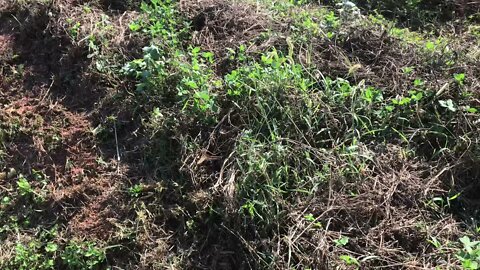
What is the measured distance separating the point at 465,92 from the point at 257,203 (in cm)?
150

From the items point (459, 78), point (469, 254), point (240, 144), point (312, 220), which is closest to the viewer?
point (469, 254)

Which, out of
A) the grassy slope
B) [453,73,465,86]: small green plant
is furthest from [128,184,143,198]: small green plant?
[453,73,465,86]: small green plant

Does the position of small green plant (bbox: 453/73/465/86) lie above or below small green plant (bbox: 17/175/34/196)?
above

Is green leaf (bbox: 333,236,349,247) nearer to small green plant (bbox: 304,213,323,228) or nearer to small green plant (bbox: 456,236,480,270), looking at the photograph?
small green plant (bbox: 304,213,323,228)

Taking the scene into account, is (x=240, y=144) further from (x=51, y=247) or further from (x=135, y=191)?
(x=51, y=247)

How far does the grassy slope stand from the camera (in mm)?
2729

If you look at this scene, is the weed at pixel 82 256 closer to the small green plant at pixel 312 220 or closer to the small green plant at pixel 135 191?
the small green plant at pixel 135 191

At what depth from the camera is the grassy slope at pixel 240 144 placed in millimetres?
2729

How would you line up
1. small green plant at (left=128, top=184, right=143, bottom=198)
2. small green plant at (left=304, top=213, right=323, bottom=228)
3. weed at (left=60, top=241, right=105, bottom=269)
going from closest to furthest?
small green plant at (left=304, top=213, right=323, bottom=228)
weed at (left=60, top=241, right=105, bottom=269)
small green plant at (left=128, top=184, right=143, bottom=198)

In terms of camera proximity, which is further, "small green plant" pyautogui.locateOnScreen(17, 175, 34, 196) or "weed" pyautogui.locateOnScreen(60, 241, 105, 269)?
"small green plant" pyautogui.locateOnScreen(17, 175, 34, 196)

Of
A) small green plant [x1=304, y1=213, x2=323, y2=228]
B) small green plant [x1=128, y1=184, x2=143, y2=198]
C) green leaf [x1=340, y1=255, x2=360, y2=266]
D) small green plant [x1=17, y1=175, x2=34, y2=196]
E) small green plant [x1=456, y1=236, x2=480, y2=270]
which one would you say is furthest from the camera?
small green plant [x1=17, y1=175, x2=34, y2=196]

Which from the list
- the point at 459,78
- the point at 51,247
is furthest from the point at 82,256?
the point at 459,78

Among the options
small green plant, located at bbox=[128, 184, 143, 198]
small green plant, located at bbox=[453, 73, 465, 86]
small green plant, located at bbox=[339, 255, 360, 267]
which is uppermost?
small green plant, located at bbox=[453, 73, 465, 86]

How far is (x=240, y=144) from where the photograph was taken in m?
2.96
